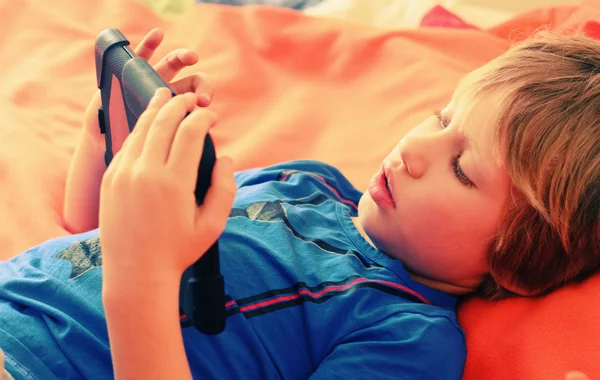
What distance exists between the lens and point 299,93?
127 cm

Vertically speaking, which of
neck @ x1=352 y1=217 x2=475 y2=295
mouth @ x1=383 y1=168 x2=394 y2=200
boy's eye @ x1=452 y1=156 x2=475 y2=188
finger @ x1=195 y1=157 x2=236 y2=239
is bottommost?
neck @ x1=352 y1=217 x2=475 y2=295

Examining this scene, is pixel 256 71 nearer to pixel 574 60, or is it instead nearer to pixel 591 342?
pixel 574 60

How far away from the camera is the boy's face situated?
0.74 m

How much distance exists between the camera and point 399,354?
71 centimetres

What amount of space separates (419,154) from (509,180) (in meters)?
0.11

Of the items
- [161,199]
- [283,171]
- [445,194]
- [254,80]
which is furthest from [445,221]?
[254,80]

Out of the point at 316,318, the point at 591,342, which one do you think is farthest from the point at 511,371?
the point at 316,318

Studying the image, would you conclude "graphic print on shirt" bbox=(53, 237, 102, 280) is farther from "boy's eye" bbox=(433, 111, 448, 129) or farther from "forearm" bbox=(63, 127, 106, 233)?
"boy's eye" bbox=(433, 111, 448, 129)

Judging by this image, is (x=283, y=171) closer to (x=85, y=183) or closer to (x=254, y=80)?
(x=85, y=183)

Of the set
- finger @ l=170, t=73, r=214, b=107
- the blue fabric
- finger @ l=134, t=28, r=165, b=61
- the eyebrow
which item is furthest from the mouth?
the blue fabric

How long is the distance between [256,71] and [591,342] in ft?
2.83

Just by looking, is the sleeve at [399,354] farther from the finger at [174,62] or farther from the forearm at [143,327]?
the finger at [174,62]

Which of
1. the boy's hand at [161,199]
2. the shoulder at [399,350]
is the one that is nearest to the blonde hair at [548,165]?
the shoulder at [399,350]

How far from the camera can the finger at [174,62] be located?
2.69 ft
